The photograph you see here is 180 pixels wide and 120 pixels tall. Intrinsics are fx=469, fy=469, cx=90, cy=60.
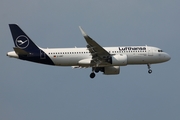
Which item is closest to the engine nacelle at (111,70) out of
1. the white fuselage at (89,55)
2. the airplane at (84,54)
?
the airplane at (84,54)

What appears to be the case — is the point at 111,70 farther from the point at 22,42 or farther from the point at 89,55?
the point at 22,42

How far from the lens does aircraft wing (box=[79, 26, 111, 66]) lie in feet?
213

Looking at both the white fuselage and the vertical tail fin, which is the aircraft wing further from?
the vertical tail fin

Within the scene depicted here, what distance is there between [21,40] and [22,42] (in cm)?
36

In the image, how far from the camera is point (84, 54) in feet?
222

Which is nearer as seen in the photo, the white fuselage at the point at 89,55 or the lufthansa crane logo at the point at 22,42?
the white fuselage at the point at 89,55

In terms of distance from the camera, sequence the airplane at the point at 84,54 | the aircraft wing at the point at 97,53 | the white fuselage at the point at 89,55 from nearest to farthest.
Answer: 1. the aircraft wing at the point at 97,53
2. the airplane at the point at 84,54
3. the white fuselage at the point at 89,55

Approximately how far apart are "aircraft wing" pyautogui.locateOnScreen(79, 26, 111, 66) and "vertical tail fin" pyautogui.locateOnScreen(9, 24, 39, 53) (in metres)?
8.09

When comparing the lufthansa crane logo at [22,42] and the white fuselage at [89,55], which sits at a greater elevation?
the lufthansa crane logo at [22,42]

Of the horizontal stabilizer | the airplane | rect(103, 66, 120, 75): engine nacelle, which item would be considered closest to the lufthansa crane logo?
the airplane

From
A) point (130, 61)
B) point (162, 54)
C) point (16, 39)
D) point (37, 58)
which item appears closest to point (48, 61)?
point (37, 58)

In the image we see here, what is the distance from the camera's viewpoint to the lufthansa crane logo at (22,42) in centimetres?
6803

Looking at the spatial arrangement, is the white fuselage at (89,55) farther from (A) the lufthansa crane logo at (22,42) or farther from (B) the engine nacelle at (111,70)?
(B) the engine nacelle at (111,70)

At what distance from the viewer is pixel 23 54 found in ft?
218
